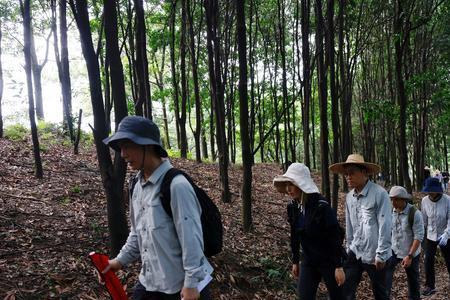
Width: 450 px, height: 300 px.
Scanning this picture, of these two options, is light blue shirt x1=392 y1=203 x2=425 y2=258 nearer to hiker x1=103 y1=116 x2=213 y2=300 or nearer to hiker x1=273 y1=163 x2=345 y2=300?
hiker x1=273 y1=163 x2=345 y2=300

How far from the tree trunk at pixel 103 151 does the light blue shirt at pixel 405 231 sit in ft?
12.2

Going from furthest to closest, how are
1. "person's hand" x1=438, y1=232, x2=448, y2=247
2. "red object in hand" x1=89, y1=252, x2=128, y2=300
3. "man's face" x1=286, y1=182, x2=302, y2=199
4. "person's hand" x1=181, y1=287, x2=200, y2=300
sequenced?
"person's hand" x1=438, y1=232, x2=448, y2=247
"man's face" x1=286, y1=182, x2=302, y2=199
"red object in hand" x1=89, y1=252, x2=128, y2=300
"person's hand" x1=181, y1=287, x2=200, y2=300

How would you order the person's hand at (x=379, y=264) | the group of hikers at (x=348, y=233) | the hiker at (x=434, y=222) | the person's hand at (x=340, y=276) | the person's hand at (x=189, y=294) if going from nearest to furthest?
the person's hand at (x=189, y=294) → the person's hand at (x=340, y=276) → the group of hikers at (x=348, y=233) → the person's hand at (x=379, y=264) → the hiker at (x=434, y=222)

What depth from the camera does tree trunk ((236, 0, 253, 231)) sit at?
7.25m

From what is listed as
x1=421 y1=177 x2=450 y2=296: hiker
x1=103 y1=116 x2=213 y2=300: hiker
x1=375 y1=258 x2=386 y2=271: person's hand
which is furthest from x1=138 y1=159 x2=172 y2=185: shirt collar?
x1=421 y1=177 x2=450 y2=296: hiker

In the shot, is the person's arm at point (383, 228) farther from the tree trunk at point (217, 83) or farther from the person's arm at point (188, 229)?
the tree trunk at point (217, 83)

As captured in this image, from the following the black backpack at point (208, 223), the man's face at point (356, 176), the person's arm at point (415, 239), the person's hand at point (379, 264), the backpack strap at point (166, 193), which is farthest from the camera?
the person's arm at point (415, 239)

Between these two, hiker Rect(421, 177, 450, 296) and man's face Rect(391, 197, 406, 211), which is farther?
hiker Rect(421, 177, 450, 296)

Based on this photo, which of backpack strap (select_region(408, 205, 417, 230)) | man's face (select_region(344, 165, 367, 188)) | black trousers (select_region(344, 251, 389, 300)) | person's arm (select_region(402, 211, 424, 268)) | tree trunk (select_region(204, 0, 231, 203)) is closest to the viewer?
black trousers (select_region(344, 251, 389, 300))

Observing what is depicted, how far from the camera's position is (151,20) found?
52.8 ft

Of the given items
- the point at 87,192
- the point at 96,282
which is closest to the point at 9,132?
the point at 87,192

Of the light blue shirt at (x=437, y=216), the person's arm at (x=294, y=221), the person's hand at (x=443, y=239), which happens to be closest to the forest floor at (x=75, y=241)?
the person's hand at (x=443, y=239)

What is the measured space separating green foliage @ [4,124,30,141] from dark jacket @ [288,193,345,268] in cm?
956

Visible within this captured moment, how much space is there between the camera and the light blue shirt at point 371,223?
430cm
